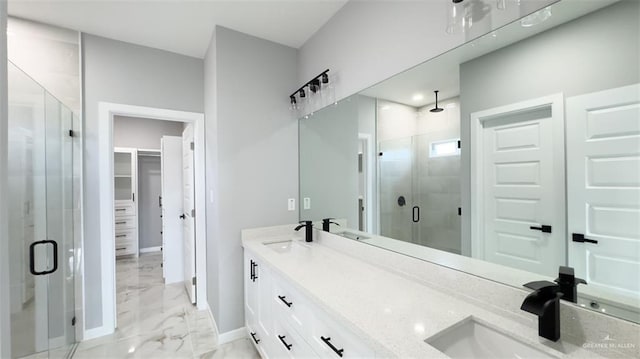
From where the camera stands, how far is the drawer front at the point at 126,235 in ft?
15.1

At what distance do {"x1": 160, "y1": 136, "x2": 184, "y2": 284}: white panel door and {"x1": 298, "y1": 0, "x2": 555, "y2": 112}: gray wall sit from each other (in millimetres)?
2277

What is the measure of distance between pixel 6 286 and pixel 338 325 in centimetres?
106

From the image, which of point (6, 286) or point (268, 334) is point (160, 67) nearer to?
point (6, 286)

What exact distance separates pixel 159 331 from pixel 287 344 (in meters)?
1.66

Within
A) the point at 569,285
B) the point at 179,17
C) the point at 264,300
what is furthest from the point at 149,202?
the point at 569,285

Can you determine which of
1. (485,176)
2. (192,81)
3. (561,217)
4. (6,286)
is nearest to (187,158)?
(192,81)

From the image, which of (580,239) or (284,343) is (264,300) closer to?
(284,343)

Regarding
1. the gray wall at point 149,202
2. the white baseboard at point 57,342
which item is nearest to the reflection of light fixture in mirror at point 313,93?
the white baseboard at point 57,342

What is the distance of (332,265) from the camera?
5.33 ft

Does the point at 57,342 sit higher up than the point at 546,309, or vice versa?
the point at 546,309

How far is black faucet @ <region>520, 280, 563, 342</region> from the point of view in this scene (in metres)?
0.81

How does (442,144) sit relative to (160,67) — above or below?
below

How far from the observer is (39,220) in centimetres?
182

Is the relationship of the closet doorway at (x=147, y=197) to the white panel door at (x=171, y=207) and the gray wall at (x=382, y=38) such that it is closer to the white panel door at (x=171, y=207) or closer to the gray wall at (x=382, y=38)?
the white panel door at (x=171, y=207)
